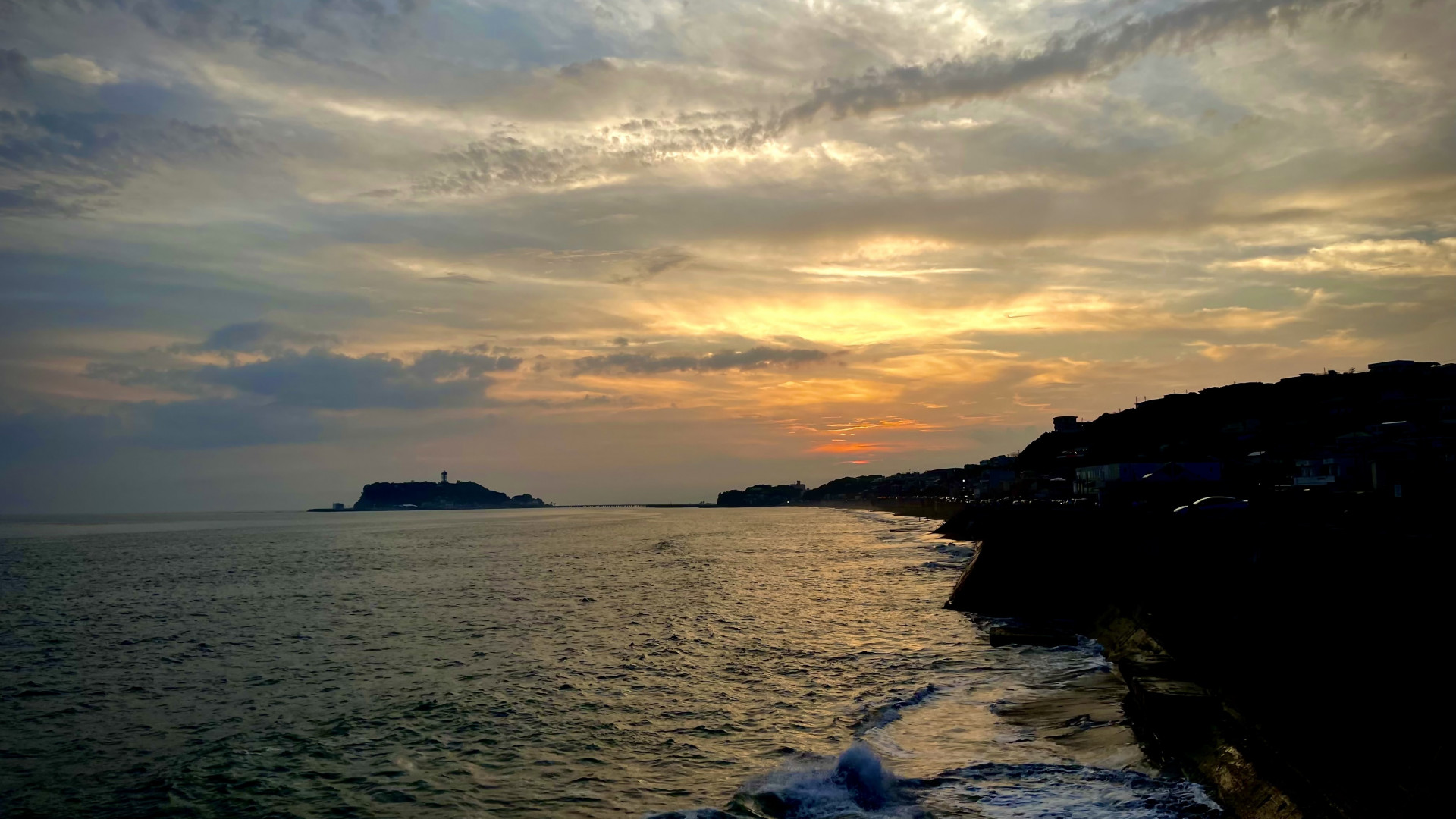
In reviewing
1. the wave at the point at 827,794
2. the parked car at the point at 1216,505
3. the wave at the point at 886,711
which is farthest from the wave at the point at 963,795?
the parked car at the point at 1216,505

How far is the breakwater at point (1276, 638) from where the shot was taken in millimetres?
11867

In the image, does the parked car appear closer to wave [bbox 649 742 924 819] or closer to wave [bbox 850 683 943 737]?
wave [bbox 850 683 943 737]

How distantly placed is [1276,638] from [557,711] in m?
16.8

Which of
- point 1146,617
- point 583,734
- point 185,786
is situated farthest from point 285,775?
point 1146,617

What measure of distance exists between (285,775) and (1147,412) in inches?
6533

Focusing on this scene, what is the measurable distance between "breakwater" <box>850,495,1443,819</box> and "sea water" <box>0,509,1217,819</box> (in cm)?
119

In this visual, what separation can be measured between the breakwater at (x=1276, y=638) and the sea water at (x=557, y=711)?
3.90 feet

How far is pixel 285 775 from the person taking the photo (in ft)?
54.5

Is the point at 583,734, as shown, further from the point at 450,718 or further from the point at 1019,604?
the point at 1019,604

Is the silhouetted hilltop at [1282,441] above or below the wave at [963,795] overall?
above

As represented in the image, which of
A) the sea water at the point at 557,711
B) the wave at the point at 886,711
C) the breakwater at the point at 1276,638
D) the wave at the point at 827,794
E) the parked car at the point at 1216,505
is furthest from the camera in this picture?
the parked car at the point at 1216,505

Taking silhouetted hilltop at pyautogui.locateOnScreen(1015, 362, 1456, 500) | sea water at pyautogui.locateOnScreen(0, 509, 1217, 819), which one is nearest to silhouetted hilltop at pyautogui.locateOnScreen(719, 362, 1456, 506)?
silhouetted hilltop at pyautogui.locateOnScreen(1015, 362, 1456, 500)

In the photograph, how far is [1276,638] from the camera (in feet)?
59.1

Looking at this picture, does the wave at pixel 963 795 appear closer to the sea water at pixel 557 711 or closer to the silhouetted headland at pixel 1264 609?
the sea water at pixel 557 711
